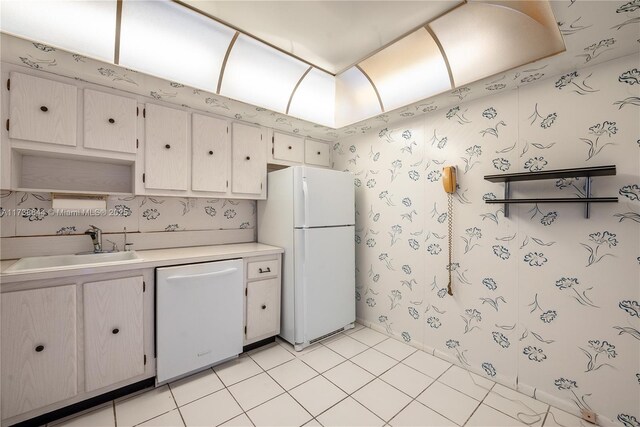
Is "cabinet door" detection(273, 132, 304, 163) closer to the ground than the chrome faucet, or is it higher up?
higher up

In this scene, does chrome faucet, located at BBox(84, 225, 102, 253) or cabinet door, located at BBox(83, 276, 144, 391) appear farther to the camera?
chrome faucet, located at BBox(84, 225, 102, 253)

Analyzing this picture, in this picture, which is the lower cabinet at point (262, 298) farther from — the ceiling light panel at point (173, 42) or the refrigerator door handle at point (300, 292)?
the ceiling light panel at point (173, 42)

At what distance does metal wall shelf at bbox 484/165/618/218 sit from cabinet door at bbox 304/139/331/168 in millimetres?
1884

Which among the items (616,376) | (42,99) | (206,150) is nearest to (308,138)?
(206,150)

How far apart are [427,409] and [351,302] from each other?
1230 millimetres

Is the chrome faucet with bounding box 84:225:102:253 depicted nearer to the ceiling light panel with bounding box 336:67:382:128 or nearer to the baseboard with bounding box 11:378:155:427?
the baseboard with bounding box 11:378:155:427

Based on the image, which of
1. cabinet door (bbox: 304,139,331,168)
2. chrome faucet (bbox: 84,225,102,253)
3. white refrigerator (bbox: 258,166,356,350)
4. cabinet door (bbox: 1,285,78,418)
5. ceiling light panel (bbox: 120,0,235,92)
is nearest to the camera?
cabinet door (bbox: 1,285,78,418)

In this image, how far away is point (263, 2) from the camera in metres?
1.64

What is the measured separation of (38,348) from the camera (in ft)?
4.86

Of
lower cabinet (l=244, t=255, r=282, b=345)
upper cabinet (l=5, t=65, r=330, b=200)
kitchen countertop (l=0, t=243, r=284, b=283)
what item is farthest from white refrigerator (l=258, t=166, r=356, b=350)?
upper cabinet (l=5, t=65, r=330, b=200)

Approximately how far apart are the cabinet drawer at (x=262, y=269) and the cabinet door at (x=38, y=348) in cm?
115

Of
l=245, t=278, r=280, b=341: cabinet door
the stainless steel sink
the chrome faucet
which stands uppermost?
the chrome faucet

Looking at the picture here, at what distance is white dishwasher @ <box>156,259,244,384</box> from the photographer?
1857 millimetres

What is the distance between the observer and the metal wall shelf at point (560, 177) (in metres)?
1.46
